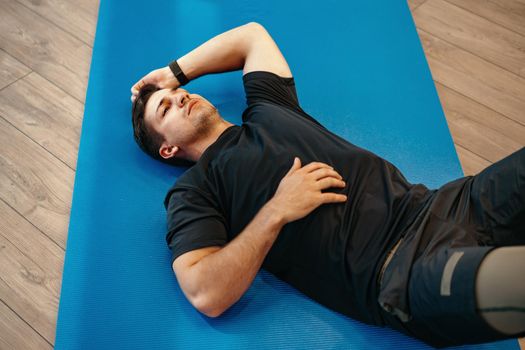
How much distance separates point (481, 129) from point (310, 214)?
1.12 m

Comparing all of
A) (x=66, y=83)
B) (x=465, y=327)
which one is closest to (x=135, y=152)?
(x=66, y=83)

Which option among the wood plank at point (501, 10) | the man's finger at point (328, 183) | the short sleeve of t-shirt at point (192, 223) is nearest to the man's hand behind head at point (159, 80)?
the short sleeve of t-shirt at point (192, 223)

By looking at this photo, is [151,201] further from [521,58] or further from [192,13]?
[521,58]

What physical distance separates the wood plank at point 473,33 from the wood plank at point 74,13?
171 cm

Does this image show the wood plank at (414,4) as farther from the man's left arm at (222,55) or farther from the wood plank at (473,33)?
the man's left arm at (222,55)

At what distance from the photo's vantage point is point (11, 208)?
1752mm

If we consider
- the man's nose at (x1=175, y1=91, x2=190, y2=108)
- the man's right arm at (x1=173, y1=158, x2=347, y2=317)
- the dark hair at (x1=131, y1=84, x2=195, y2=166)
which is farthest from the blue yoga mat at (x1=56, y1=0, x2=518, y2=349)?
the man's nose at (x1=175, y1=91, x2=190, y2=108)

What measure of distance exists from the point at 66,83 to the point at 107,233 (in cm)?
92

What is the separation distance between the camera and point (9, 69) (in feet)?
6.97

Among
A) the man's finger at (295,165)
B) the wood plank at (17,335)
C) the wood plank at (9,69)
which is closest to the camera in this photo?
the man's finger at (295,165)

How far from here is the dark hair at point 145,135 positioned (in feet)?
5.32

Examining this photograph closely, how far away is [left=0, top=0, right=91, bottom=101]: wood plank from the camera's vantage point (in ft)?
6.91

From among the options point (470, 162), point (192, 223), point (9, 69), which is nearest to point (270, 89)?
point (192, 223)

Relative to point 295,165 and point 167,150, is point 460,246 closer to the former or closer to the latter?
point 295,165
